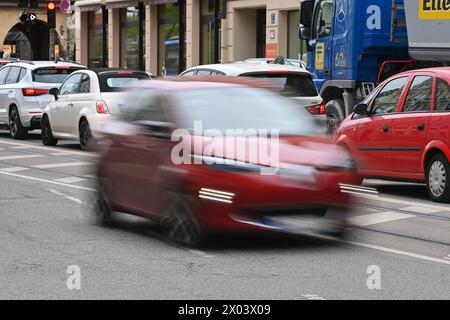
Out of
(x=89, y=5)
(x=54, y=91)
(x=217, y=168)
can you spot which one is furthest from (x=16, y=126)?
(x=89, y=5)

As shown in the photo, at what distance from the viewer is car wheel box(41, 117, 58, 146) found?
21219 millimetres

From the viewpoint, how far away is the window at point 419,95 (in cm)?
1286

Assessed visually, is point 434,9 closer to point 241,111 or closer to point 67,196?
point 67,196

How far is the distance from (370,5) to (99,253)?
35.8ft

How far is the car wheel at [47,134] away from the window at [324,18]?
567 cm

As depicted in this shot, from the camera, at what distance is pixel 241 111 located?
9562 millimetres

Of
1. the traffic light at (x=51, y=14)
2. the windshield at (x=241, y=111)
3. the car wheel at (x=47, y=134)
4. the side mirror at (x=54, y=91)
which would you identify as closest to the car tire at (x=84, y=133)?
the side mirror at (x=54, y=91)

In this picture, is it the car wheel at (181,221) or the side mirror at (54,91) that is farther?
the side mirror at (54,91)

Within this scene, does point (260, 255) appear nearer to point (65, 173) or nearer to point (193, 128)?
point (193, 128)

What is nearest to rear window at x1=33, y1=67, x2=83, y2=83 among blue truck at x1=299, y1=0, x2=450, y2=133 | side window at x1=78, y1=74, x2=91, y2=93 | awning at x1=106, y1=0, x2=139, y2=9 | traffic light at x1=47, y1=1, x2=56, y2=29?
side window at x1=78, y1=74, x2=91, y2=93

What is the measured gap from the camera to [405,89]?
13359mm

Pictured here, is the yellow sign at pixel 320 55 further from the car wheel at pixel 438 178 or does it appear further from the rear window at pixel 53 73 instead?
the car wheel at pixel 438 178
